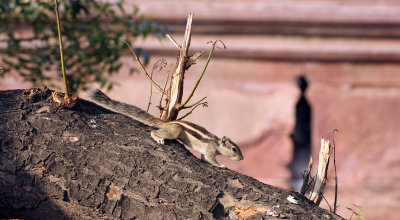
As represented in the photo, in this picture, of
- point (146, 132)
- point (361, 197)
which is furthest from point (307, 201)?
point (361, 197)

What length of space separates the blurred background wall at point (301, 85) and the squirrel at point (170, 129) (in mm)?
4057

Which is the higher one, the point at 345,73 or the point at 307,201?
the point at 345,73

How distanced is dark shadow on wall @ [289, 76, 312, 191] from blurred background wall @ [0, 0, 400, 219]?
0.03m

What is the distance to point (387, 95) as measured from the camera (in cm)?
800

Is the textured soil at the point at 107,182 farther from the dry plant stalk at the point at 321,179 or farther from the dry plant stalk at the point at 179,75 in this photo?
the dry plant stalk at the point at 179,75

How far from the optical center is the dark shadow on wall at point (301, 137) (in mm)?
8109

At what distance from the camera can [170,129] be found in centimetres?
333

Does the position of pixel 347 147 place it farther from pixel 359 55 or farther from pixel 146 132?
pixel 146 132

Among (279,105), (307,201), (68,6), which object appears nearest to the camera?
(307,201)

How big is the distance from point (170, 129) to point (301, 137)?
17.0 feet

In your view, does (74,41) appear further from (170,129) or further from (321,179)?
(321,179)

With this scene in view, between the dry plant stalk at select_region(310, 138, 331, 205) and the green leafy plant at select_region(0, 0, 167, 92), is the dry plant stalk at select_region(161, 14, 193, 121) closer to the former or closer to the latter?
the dry plant stalk at select_region(310, 138, 331, 205)

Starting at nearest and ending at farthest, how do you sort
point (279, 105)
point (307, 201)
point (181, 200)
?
1. point (181, 200)
2. point (307, 201)
3. point (279, 105)

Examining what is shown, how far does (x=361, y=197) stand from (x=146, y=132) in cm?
577
